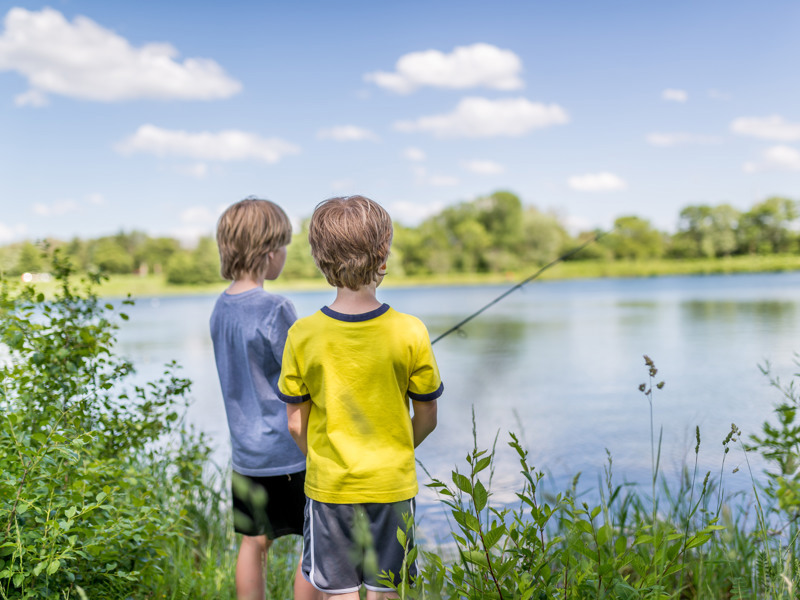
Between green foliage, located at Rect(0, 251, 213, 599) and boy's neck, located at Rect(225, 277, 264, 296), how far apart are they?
56 centimetres

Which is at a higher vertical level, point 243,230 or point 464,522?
point 243,230

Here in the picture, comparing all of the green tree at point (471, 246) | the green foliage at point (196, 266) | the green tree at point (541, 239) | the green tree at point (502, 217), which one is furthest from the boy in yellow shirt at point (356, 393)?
the green tree at point (502, 217)

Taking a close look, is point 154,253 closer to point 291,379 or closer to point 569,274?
point 569,274

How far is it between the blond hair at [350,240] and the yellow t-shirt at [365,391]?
0.09 meters

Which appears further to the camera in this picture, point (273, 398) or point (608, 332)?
point (608, 332)

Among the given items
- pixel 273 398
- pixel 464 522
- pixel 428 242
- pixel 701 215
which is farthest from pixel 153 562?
pixel 701 215

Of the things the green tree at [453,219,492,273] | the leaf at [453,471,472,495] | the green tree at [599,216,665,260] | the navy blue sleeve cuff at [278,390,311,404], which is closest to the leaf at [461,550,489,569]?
the leaf at [453,471,472,495]

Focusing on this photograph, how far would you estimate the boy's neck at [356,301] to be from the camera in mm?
1489

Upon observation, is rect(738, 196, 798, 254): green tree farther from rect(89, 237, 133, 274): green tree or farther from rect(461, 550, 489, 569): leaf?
rect(461, 550, 489, 569): leaf

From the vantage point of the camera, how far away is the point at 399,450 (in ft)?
4.86

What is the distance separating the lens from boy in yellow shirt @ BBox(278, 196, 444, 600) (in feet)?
4.76

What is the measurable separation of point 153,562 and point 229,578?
0.39 metres

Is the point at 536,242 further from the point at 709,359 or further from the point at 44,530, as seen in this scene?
the point at 44,530

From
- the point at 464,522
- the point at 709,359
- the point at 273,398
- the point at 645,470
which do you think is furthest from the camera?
the point at 709,359
